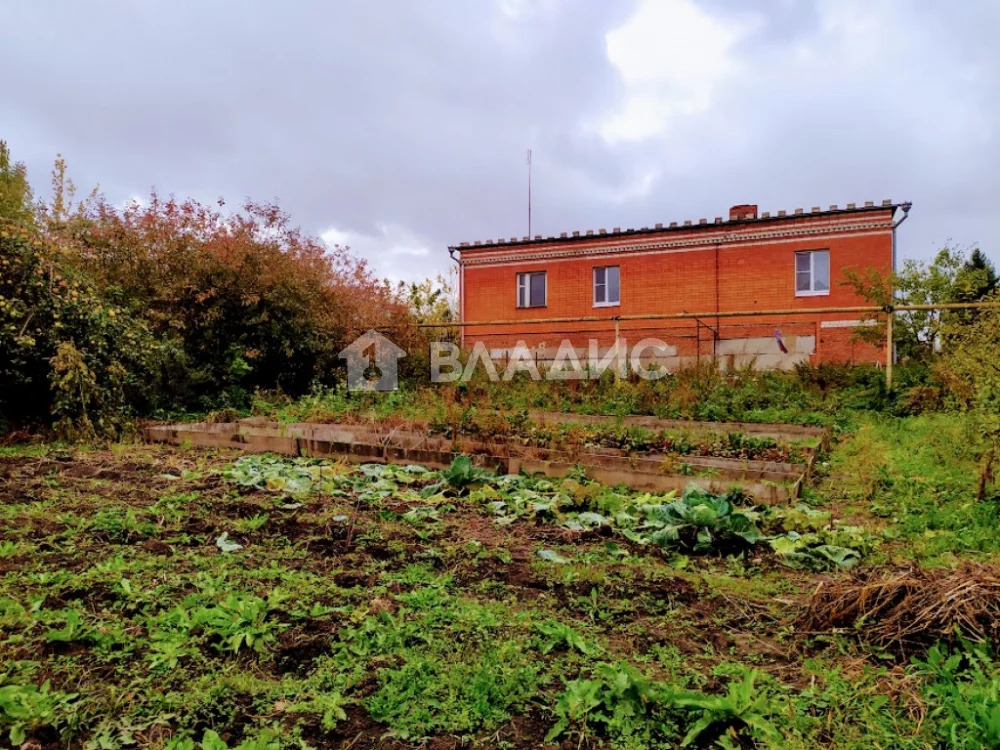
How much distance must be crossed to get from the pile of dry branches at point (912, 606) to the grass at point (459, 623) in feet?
0.29

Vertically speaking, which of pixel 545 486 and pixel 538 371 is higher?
pixel 538 371

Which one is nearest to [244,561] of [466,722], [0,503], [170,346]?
[466,722]

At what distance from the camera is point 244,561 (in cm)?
293

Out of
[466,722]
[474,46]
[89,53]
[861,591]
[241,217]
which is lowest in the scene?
[466,722]

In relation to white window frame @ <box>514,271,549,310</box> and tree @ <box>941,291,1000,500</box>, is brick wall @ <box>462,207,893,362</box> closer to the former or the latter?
white window frame @ <box>514,271,549,310</box>

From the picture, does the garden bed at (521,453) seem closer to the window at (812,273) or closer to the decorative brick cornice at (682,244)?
the window at (812,273)

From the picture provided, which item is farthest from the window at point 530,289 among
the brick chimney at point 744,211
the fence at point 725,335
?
the brick chimney at point 744,211

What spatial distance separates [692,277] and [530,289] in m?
5.15

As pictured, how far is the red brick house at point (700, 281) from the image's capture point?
48.4ft

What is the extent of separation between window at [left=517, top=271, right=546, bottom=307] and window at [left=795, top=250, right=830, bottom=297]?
757 cm

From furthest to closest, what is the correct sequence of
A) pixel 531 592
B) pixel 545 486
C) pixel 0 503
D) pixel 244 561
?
pixel 545 486 < pixel 0 503 < pixel 244 561 < pixel 531 592

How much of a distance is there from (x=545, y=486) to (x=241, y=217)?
8.32 meters

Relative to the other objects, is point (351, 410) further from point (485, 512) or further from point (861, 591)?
point (861, 591)

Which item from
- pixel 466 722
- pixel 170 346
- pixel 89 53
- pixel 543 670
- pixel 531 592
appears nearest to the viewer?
pixel 466 722
